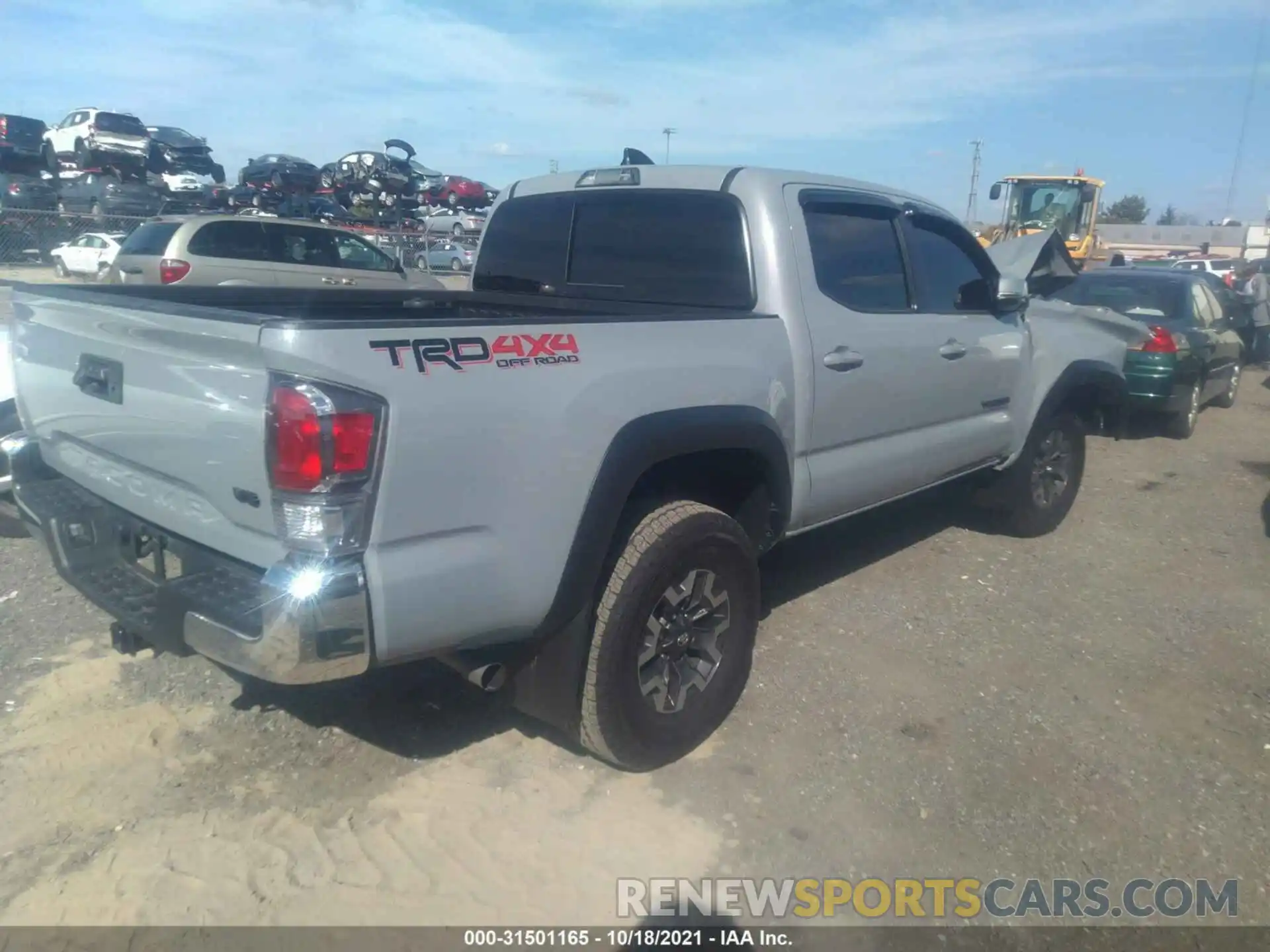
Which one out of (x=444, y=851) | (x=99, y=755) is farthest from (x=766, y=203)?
(x=99, y=755)

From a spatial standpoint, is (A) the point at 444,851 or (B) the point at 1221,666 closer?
(A) the point at 444,851

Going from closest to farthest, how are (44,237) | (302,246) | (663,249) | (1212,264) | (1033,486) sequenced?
(663,249), (1033,486), (302,246), (44,237), (1212,264)

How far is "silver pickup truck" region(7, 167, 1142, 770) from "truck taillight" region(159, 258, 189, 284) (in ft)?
27.2

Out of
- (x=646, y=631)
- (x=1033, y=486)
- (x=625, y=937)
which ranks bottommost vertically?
(x=625, y=937)

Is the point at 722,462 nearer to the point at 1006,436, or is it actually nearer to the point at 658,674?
the point at 658,674

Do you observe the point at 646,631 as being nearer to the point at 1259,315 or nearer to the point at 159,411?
the point at 159,411

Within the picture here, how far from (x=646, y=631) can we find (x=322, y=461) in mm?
1304

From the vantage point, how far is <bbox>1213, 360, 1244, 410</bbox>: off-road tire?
1140 centimetres

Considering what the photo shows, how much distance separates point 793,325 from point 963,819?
6.08ft

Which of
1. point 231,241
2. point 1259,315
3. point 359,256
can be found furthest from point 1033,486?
point 1259,315

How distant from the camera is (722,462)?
139 inches

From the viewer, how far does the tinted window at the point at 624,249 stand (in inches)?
151

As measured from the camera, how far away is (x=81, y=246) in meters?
20.6

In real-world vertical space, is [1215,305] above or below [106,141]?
below
